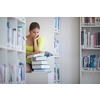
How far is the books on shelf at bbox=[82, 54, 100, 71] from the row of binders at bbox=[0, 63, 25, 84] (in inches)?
49.6

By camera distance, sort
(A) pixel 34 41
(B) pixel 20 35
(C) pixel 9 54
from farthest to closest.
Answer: (A) pixel 34 41, (B) pixel 20 35, (C) pixel 9 54

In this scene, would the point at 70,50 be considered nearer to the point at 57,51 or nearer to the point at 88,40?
the point at 57,51

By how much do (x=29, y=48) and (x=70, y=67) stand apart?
0.92m

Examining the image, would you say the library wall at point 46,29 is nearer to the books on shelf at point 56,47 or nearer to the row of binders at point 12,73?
the books on shelf at point 56,47

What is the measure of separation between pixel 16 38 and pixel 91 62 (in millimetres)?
1484

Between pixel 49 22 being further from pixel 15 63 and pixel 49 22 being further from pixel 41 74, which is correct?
pixel 15 63

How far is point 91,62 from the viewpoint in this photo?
8.99 ft

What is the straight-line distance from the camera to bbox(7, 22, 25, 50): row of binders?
168cm

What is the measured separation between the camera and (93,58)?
2752mm

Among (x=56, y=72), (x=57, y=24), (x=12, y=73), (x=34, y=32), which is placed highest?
(x=57, y=24)

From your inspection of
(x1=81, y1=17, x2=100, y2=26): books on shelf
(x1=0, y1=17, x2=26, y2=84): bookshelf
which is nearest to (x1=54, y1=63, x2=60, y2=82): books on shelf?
(x1=81, y1=17, x2=100, y2=26): books on shelf

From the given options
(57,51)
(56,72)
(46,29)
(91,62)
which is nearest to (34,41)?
(46,29)
